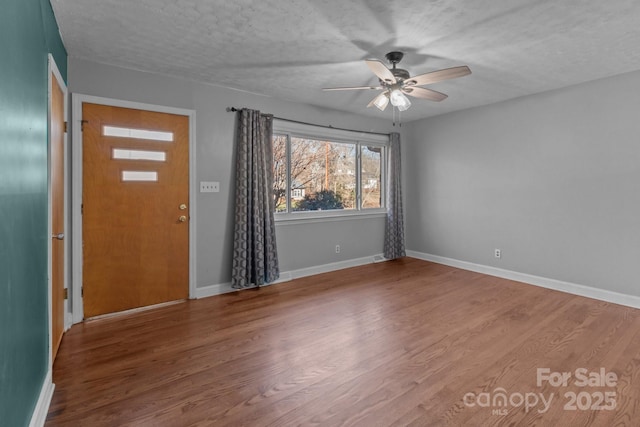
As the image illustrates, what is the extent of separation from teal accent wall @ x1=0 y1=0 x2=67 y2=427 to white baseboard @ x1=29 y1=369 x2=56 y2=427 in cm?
5

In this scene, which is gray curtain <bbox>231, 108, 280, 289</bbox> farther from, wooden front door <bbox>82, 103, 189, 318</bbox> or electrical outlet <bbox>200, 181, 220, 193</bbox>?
wooden front door <bbox>82, 103, 189, 318</bbox>

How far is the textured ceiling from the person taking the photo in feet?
7.07

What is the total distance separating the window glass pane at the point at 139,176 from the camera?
10.5 ft

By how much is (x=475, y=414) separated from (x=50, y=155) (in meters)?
3.15

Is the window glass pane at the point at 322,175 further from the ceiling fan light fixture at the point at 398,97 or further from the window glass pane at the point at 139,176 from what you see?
the ceiling fan light fixture at the point at 398,97

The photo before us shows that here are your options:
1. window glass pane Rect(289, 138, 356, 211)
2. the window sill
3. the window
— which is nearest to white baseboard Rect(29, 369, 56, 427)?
the window sill

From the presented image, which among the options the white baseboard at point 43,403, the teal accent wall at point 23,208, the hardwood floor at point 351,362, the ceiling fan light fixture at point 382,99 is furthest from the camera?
the ceiling fan light fixture at point 382,99

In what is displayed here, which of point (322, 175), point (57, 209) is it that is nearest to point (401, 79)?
point (322, 175)

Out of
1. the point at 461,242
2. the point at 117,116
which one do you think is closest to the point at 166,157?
the point at 117,116

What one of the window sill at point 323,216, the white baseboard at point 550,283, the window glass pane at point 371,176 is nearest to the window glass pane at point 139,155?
the window sill at point 323,216

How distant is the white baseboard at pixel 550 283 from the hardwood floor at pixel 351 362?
0.17m

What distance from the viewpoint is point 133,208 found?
127 inches

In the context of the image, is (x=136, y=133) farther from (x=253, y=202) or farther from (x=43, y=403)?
(x=43, y=403)

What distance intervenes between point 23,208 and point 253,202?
250 centimetres
